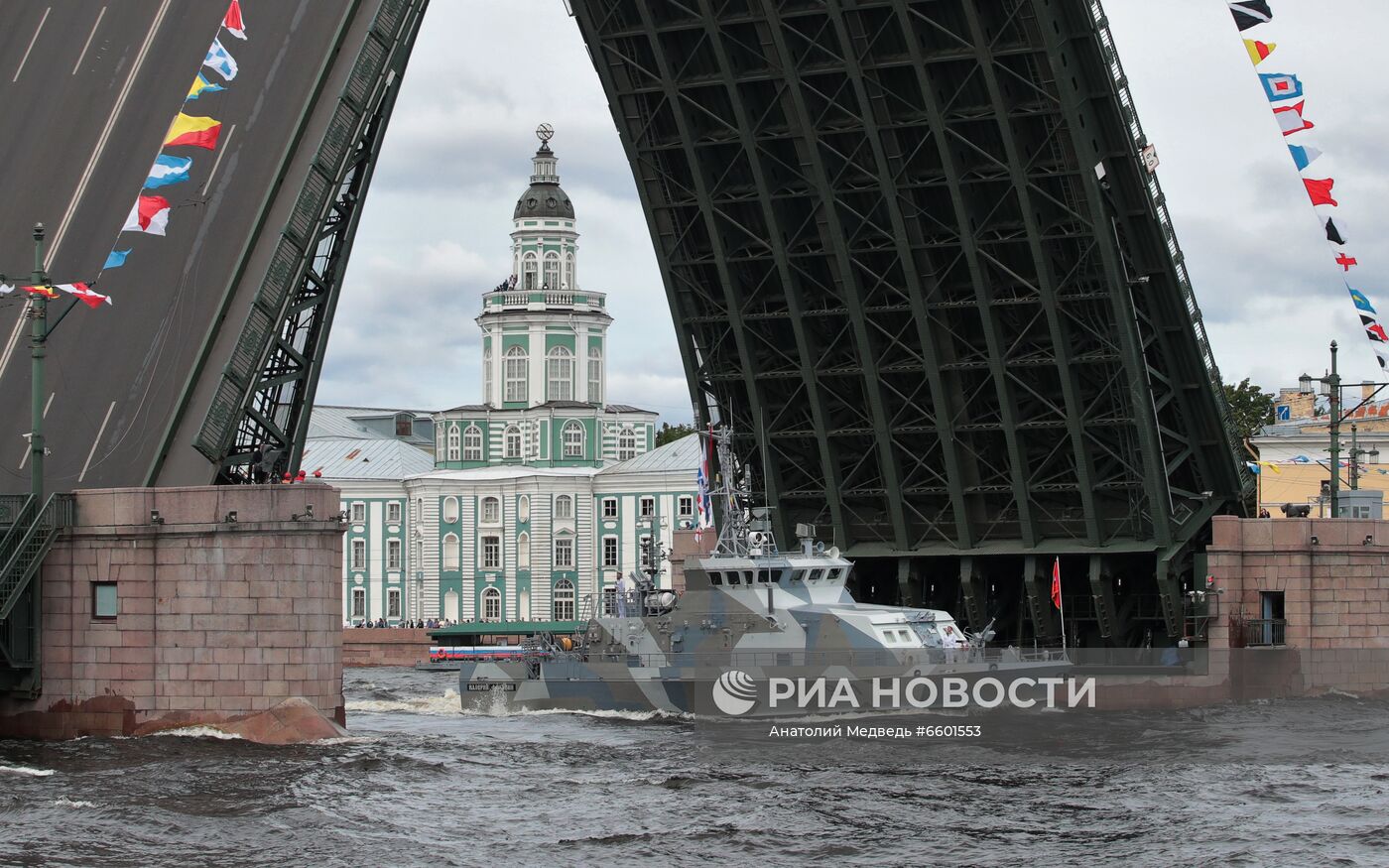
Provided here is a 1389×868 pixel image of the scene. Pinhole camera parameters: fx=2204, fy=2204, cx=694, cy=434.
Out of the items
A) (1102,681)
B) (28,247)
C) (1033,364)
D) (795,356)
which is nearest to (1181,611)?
(1102,681)

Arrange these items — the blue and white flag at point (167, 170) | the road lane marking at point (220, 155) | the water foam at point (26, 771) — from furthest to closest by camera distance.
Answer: the road lane marking at point (220, 155)
the blue and white flag at point (167, 170)
the water foam at point (26, 771)

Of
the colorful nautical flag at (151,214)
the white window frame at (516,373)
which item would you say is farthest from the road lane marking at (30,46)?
the white window frame at (516,373)

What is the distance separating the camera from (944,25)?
119 ft

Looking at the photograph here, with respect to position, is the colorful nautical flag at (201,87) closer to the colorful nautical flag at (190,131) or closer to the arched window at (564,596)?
the colorful nautical flag at (190,131)

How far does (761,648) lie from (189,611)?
13250mm

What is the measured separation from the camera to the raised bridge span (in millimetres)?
33344

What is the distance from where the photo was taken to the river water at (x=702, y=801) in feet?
74.0

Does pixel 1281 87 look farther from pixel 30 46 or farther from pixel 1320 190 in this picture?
pixel 30 46

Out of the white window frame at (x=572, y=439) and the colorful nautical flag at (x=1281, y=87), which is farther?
the white window frame at (x=572, y=439)

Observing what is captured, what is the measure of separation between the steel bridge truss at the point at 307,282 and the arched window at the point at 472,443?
192ft

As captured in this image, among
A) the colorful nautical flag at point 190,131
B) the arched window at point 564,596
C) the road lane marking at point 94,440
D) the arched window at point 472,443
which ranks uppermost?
the colorful nautical flag at point 190,131

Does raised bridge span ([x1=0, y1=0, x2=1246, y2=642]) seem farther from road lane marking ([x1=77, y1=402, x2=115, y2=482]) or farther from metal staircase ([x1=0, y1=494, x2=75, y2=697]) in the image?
metal staircase ([x1=0, y1=494, x2=75, y2=697])

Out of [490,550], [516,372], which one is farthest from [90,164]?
[516,372]

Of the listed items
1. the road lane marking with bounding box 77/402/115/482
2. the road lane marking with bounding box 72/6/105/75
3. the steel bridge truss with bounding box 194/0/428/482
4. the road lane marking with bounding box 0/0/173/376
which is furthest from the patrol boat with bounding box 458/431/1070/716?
the road lane marking with bounding box 72/6/105/75
